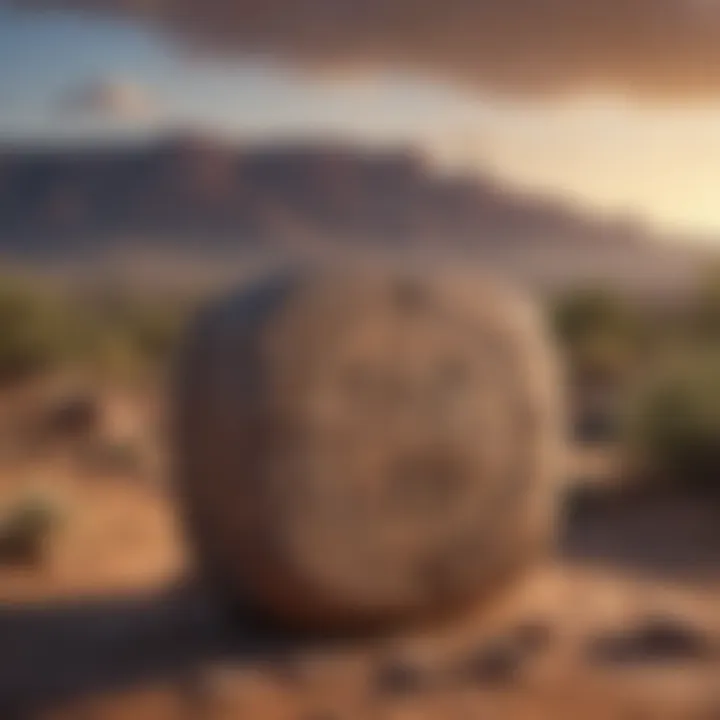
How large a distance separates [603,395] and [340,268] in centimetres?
1274

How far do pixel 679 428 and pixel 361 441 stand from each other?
20.8 feet

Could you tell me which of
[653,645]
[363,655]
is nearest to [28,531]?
[363,655]

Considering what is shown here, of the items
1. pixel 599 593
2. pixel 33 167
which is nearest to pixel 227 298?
pixel 599 593

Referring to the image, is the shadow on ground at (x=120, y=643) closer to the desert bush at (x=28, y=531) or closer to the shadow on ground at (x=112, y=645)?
the shadow on ground at (x=112, y=645)

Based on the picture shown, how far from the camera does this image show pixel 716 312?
22094mm

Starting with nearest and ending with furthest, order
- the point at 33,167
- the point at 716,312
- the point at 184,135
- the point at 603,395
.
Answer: the point at 603,395 → the point at 716,312 → the point at 33,167 → the point at 184,135

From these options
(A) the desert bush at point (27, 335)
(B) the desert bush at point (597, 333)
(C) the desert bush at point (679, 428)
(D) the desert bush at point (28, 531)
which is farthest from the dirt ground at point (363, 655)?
(B) the desert bush at point (597, 333)

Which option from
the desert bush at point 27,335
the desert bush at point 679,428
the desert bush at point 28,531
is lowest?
the desert bush at point 28,531

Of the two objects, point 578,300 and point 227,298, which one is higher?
point 578,300

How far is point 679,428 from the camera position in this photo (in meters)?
12.6

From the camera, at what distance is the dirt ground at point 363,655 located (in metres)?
6.08

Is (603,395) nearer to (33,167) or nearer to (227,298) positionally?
(227,298)

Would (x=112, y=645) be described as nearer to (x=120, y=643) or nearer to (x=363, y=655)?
(x=120, y=643)

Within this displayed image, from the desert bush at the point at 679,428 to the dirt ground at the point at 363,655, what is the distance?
2.91 metres
